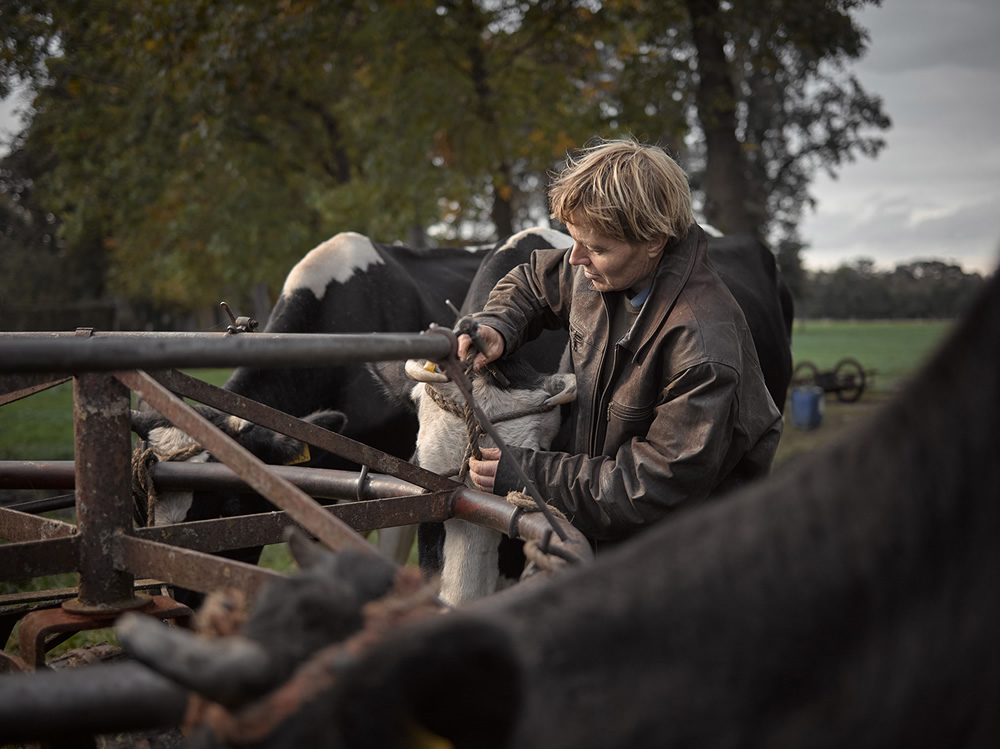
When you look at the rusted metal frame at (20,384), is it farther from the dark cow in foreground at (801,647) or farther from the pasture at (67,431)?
the pasture at (67,431)

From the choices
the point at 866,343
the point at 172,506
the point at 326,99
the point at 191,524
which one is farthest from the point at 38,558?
the point at 866,343

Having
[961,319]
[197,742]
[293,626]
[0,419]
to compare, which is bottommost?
[0,419]

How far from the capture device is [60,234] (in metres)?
14.0

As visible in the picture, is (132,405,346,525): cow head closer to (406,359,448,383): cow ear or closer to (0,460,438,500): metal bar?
(0,460,438,500): metal bar

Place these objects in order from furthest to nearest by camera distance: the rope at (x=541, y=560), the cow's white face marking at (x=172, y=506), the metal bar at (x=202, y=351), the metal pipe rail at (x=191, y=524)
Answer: the cow's white face marking at (x=172, y=506), the rope at (x=541, y=560), the metal pipe rail at (x=191, y=524), the metal bar at (x=202, y=351)

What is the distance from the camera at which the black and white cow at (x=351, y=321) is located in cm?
425

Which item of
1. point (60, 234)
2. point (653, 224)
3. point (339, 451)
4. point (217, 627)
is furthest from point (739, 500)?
point (60, 234)

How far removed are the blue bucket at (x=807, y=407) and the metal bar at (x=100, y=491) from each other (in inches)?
406

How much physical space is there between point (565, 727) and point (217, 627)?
16.9 inches

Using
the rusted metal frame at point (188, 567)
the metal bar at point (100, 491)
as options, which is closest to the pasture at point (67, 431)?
the rusted metal frame at point (188, 567)

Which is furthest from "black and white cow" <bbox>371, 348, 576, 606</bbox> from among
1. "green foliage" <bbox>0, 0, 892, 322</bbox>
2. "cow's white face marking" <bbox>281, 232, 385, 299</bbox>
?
"green foliage" <bbox>0, 0, 892, 322</bbox>

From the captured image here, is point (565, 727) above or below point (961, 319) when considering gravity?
below

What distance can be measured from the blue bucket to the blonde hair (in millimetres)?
9103

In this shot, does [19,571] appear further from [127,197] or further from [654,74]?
[127,197]
